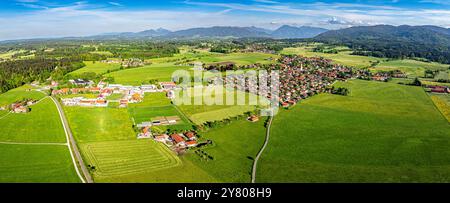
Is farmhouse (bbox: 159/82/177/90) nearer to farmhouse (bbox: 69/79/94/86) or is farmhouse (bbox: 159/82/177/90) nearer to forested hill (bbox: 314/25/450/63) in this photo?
farmhouse (bbox: 69/79/94/86)

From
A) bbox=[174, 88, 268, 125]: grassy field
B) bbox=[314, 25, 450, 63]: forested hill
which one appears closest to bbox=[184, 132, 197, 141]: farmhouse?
bbox=[174, 88, 268, 125]: grassy field

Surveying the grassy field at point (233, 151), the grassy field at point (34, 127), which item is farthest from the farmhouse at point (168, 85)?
the grassy field at point (233, 151)

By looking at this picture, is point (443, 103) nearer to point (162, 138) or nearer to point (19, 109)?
point (162, 138)

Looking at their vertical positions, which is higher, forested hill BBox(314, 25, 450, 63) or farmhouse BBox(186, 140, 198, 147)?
forested hill BBox(314, 25, 450, 63)

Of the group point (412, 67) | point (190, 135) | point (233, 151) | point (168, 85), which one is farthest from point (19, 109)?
point (412, 67)

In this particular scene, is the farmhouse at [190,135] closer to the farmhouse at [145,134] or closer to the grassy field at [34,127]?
the farmhouse at [145,134]

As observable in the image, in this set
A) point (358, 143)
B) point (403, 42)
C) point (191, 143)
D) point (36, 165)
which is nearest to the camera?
point (36, 165)
